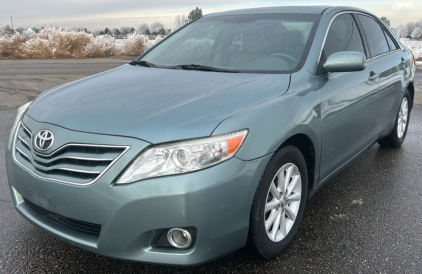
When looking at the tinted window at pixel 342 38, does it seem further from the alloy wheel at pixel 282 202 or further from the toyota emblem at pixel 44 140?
the toyota emblem at pixel 44 140

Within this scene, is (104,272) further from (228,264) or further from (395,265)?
(395,265)

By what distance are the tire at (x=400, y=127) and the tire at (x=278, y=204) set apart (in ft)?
8.48

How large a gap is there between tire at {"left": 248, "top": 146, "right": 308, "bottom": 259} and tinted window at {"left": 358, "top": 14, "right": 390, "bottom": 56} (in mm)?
2015

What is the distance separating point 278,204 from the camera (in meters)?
2.69

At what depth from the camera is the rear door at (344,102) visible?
3123 millimetres

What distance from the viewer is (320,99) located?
3004 millimetres

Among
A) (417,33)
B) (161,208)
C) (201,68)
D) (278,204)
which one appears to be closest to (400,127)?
(201,68)

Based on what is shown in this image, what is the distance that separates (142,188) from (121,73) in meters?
1.61

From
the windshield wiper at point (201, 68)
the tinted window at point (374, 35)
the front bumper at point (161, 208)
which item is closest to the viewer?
the front bumper at point (161, 208)

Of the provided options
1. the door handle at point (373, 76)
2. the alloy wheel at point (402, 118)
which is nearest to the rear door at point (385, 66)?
the door handle at point (373, 76)

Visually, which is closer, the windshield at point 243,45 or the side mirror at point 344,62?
the side mirror at point 344,62

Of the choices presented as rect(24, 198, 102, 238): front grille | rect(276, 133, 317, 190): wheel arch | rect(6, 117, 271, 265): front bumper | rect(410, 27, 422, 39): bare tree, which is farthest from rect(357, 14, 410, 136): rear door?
rect(410, 27, 422, 39): bare tree

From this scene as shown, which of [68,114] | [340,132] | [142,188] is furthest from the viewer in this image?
[340,132]

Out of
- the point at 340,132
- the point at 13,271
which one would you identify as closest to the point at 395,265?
the point at 340,132
